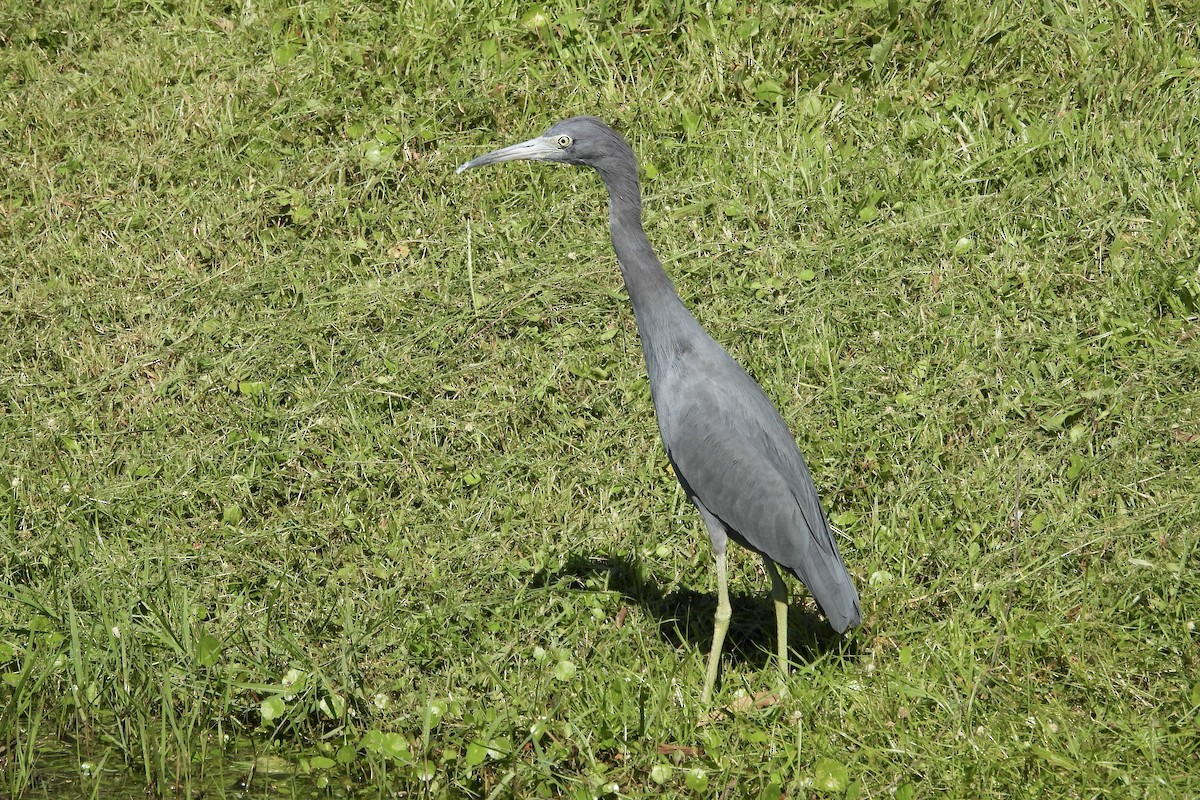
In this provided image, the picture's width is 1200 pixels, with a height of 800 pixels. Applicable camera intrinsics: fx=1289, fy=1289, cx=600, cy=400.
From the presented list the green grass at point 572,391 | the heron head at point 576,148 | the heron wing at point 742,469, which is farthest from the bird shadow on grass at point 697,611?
the heron head at point 576,148

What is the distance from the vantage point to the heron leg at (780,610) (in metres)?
4.39

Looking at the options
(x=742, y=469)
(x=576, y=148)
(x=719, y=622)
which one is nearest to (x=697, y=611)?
(x=719, y=622)

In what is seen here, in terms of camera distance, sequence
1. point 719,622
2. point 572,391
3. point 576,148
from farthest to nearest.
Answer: point 572,391, point 576,148, point 719,622

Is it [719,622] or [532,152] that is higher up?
[532,152]

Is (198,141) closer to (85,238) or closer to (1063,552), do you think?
(85,238)

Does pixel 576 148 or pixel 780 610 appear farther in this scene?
pixel 576 148

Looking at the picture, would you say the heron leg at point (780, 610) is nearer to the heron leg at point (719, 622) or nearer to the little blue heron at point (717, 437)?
the little blue heron at point (717, 437)

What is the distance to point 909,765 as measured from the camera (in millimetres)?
3885

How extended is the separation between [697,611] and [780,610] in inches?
19.1

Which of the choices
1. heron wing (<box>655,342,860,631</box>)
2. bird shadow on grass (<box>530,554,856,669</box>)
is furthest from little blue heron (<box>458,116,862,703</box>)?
bird shadow on grass (<box>530,554,856,669</box>)

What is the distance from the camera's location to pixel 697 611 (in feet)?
16.0

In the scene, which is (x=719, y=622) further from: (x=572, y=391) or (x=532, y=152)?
(x=532, y=152)

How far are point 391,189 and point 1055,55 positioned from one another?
3571 mm

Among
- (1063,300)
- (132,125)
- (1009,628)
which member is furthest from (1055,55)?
(132,125)
